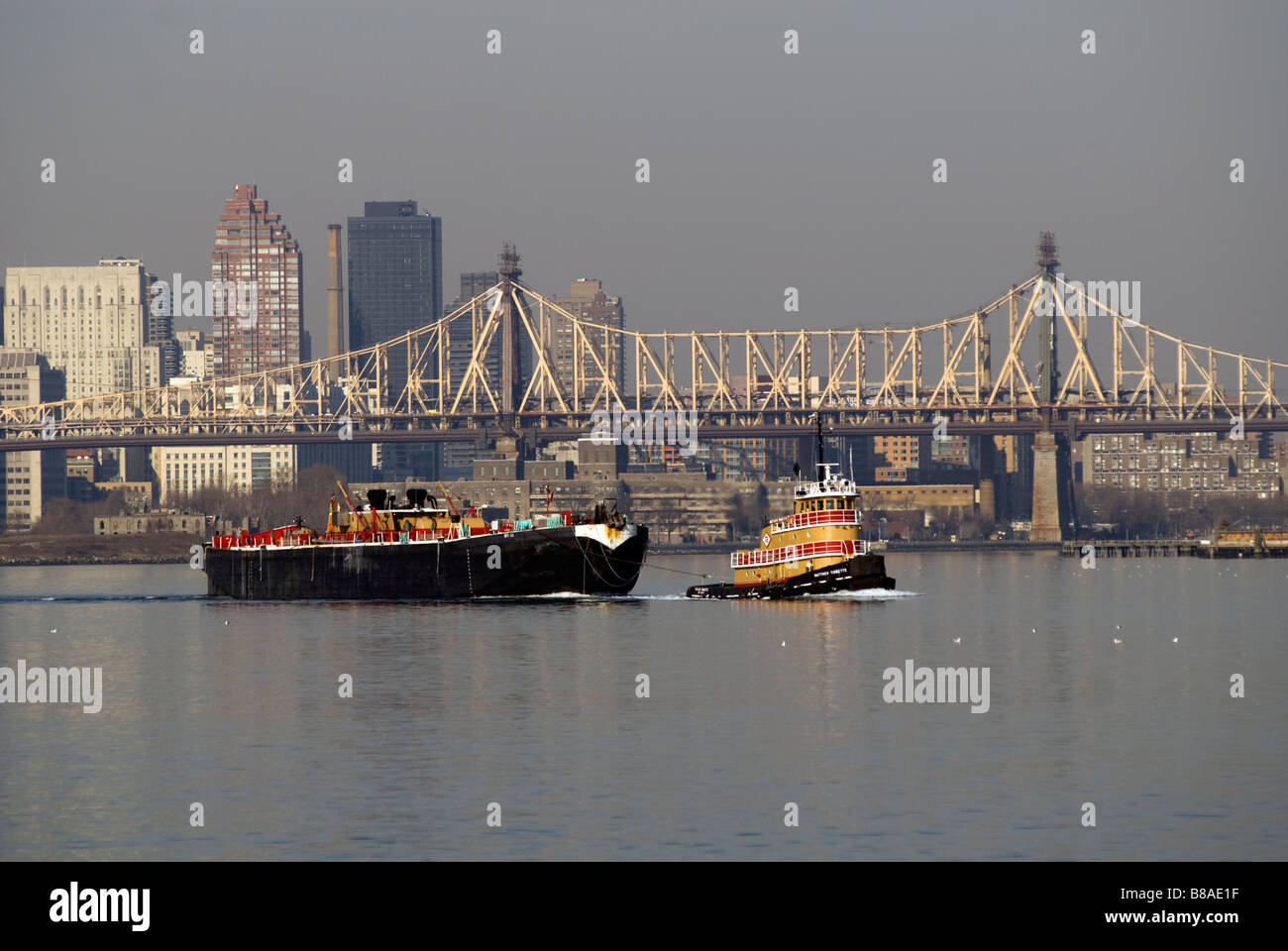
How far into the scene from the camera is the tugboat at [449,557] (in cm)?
10000

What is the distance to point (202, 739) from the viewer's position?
165 ft

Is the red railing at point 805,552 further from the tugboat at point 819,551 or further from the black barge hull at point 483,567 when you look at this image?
the black barge hull at point 483,567

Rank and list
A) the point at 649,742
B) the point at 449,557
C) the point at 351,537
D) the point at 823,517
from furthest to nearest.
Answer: the point at 351,537, the point at 449,557, the point at 823,517, the point at 649,742

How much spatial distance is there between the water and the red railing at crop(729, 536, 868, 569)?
803cm

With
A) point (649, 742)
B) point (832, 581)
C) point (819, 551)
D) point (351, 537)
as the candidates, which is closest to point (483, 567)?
point (351, 537)

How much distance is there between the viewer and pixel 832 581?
319 feet

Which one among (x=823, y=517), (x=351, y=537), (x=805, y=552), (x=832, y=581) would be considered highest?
(x=823, y=517)

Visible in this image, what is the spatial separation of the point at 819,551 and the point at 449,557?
711 inches

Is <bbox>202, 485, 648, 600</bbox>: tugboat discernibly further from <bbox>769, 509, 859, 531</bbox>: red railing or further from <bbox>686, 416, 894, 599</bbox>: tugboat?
<bbox>769, 509, 859, 531</bbox>: red railing

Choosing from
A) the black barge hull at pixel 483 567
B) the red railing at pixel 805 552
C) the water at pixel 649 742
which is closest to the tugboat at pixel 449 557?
the black barge hull at pixel 483 567

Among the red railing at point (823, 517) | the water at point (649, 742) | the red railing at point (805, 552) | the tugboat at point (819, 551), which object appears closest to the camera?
the water at point (649, 742)

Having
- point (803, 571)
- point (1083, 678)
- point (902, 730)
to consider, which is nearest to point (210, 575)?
point (803, 571)

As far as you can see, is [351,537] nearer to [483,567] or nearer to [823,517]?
[483,567]
